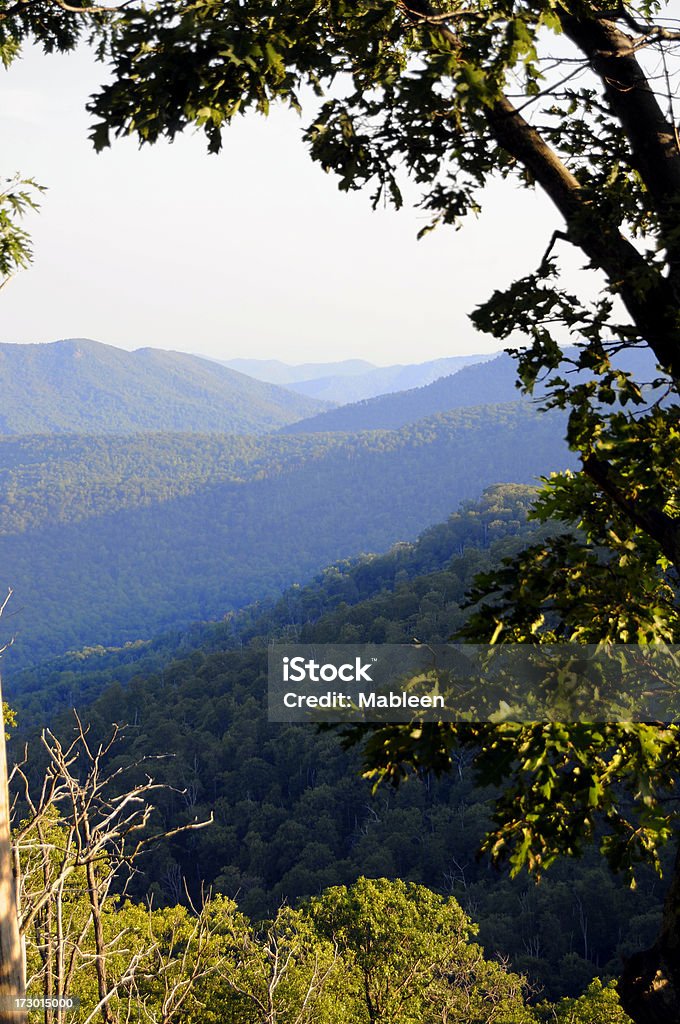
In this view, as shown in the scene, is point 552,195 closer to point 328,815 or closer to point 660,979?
point 660,979

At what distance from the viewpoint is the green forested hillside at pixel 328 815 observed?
3712 centimetres

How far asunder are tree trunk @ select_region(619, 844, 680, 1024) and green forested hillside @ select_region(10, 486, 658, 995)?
66.9 ft

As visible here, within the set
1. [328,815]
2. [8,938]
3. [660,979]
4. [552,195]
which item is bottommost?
[328,815]

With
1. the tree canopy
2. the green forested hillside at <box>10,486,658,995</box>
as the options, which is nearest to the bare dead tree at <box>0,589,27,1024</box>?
the tree canopy

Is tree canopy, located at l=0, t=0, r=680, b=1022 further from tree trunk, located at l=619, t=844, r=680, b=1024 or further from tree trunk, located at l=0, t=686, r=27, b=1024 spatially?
tree trunk, located at l=0, t=686, r=27, b=1024

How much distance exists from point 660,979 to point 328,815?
49709 millimetres

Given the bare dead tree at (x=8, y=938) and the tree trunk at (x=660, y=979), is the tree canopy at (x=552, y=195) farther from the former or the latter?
the bare dead tree at (x=8, y=938)

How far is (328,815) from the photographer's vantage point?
51.0 m

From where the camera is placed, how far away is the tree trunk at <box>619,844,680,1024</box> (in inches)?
151

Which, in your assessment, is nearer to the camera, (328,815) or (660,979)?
(660,979)

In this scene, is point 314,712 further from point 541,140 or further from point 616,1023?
point 616,1023

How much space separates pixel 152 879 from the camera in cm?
5141

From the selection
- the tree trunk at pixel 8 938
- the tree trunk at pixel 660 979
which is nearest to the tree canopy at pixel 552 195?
the tree trunk at pixel 660 979

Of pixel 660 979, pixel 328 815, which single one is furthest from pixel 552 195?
pixel 328 815
